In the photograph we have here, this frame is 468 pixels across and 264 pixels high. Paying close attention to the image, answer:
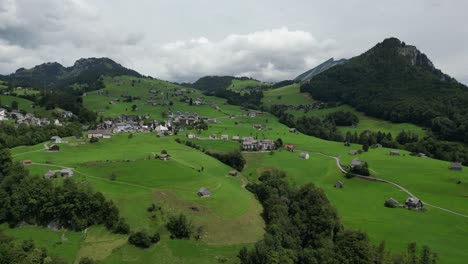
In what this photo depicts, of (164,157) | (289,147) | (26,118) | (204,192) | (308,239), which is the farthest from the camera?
(26,118)

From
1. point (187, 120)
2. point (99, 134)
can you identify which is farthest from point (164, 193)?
point (187, 120)

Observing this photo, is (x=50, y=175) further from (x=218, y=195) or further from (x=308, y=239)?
(x=308, y=239)

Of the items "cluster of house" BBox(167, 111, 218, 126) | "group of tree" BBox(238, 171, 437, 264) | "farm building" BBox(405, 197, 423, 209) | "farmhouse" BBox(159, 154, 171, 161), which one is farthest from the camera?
"cluster of house" BBox(167, 111, 218, 126)

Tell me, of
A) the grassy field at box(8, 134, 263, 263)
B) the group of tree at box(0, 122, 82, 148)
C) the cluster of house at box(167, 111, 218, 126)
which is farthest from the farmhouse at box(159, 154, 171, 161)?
→ the cluster of house at box(167, 111, 218, 126)

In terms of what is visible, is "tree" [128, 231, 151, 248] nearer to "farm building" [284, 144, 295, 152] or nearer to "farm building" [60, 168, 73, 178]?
"farm building" [60, 168, 73, 178]

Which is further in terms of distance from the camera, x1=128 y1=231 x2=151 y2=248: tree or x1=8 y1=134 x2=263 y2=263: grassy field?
x1=8 y1=134 x2=263 y2=263: grassy field

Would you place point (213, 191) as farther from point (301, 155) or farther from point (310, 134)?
point (310, 134)
